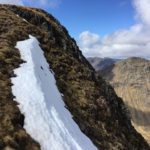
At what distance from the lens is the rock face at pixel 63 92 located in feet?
85.6

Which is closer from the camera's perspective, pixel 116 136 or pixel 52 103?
pixel 52 103

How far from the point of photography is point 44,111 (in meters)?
29.1

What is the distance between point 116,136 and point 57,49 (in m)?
18.1

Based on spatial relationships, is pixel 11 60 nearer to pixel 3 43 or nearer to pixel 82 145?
pixel 3 43

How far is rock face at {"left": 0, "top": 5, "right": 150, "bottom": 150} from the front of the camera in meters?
26.1

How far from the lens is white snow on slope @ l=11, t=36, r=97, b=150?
2611 cm

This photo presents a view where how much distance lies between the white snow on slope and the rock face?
0.81 meters

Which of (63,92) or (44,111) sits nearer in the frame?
(44,111)

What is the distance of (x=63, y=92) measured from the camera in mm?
39125

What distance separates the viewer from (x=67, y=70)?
1817 inches

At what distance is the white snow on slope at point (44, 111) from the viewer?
2611 cm

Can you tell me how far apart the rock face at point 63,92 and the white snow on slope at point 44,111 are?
805 millimetres

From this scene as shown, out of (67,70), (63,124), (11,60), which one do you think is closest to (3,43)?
(11,60)

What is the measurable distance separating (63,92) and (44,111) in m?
10.1
